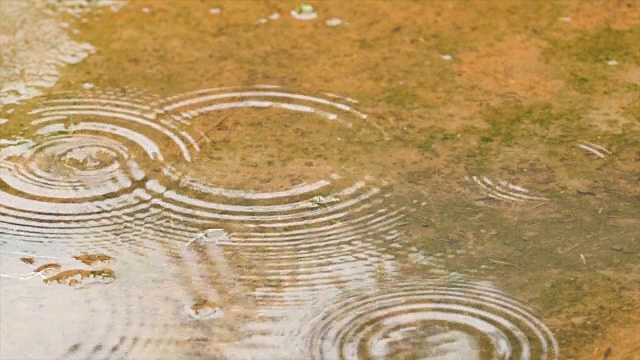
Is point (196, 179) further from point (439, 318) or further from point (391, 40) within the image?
point (391, 40)

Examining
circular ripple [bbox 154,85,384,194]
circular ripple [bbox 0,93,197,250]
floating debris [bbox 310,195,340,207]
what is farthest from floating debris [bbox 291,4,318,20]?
floating debris [bbox 310,195,340,207]

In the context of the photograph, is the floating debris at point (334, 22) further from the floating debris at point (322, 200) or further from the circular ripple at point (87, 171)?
the floating debris at point (322, 200)

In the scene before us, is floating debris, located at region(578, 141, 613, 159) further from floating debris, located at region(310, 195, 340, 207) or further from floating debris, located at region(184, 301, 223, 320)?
floating debris, located at region(184, 301, 223, 320)

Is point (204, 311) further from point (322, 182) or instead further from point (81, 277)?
point (322, 182)

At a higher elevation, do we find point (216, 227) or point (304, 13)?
point (304, 13)

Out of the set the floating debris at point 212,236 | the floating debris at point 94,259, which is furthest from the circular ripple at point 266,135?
the floating debris at point 94,259

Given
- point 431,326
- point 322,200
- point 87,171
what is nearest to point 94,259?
point 87,171

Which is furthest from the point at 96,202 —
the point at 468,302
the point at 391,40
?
the point at 391,40
